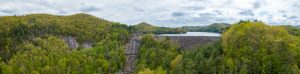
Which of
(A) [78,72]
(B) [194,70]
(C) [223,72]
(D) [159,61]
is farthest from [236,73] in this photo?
(A) [78,72]

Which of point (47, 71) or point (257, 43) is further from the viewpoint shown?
point (47, 71)

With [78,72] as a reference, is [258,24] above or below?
above

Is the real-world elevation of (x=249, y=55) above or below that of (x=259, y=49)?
below

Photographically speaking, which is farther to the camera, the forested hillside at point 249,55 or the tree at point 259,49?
the forested hillside at point 249,55

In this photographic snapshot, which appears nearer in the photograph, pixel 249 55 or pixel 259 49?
pixel 259 49

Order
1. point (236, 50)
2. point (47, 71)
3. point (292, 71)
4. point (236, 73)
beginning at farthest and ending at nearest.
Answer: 1. point (47, 71)
2. point (236, 50)
3. point (236, 73)
4. point (292, 71)

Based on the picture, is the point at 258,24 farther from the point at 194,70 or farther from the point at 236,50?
the point at 194,70

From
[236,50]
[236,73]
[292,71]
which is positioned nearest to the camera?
[292,71]

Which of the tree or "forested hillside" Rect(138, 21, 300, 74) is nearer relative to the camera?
the tree

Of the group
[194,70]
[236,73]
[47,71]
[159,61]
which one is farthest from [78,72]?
[236,73]
